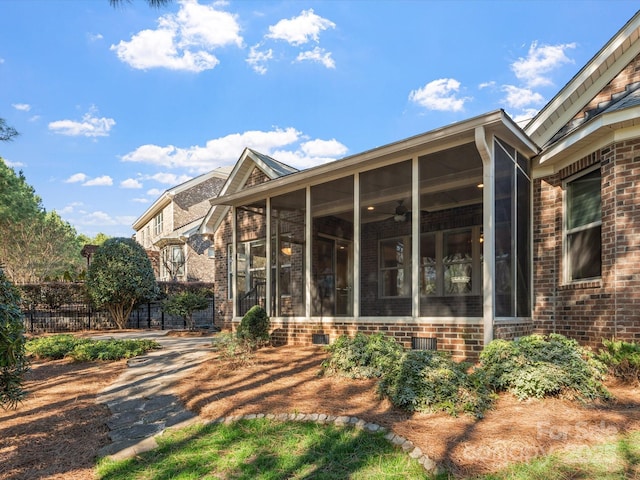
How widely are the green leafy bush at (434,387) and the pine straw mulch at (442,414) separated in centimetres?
10

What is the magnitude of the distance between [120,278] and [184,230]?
28.1 feet

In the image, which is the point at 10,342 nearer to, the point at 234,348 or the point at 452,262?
the point at 234,348

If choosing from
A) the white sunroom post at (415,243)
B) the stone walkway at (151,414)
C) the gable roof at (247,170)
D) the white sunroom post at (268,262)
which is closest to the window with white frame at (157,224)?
the gable roof at (247,170)

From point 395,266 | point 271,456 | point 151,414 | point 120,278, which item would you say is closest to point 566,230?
point 395,266

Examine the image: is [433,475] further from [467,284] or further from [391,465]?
[467,284]

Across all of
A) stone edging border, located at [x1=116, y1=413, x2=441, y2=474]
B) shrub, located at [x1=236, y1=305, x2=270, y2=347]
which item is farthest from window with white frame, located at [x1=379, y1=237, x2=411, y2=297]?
stone edging border, located at [x1=116, y1=413, x2=441, y2=474]

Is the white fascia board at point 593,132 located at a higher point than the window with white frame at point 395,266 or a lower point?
higher

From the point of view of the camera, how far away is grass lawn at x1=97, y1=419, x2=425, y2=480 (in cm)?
310

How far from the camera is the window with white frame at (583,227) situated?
20.6 feet

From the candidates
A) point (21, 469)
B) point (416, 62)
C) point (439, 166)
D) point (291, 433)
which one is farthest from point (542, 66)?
point (21, 469)

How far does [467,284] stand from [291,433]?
726 centimetres

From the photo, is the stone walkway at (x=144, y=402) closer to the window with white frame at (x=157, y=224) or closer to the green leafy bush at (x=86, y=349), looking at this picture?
the green leafy bush at (x=86, y=349)

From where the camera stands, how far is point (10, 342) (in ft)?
11.5

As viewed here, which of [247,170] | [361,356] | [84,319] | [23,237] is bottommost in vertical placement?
[84,319]
